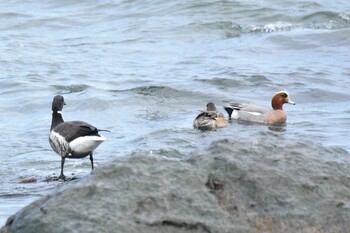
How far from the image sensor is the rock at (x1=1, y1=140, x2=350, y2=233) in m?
4.71

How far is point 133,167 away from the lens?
199 inches

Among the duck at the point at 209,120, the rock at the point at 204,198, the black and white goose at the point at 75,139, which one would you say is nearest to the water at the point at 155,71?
the duck at the point at 209,120

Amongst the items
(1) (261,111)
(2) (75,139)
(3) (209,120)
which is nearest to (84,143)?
(2) (75,139)

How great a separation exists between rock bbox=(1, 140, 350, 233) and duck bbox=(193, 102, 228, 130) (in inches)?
340

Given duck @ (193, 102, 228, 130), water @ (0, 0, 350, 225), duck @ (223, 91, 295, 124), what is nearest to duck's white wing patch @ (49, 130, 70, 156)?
water @ (0, 0, 350, 225)

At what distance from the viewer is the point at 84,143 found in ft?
33.7

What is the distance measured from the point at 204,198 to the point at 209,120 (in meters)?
9.23

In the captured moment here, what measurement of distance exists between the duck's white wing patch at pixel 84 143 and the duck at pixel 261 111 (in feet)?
18.0

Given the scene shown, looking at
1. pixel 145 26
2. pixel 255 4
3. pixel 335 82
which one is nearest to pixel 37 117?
pixel 335 82

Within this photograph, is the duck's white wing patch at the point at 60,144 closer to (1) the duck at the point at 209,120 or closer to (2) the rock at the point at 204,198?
(1) the duck at the point at 209,120

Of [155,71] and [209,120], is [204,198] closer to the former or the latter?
[209,120]

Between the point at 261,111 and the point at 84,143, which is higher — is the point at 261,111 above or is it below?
below

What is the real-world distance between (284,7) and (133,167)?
21.6 metres

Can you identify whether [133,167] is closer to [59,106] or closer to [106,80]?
[59,106]
